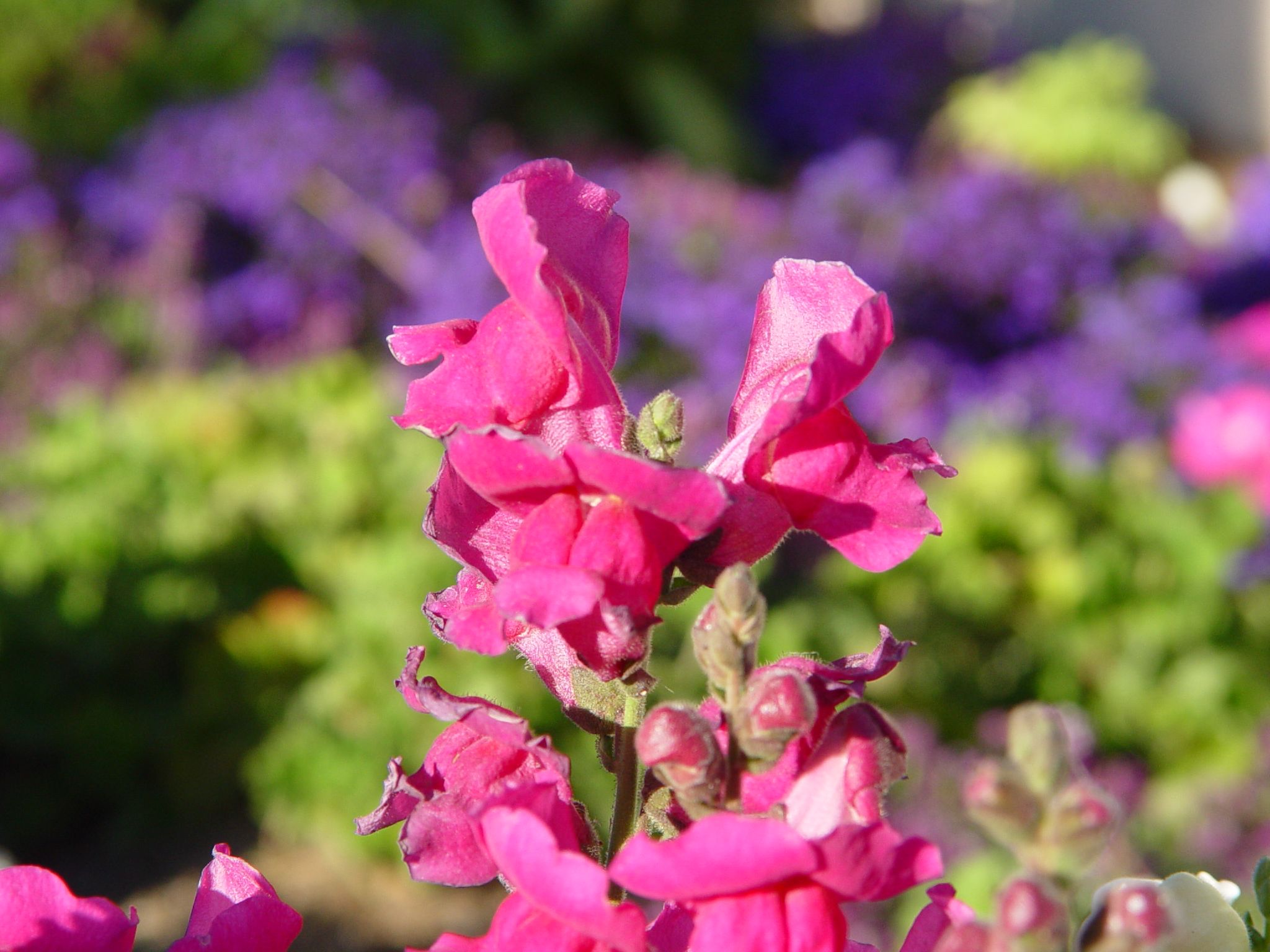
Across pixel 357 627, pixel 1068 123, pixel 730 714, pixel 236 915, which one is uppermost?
pixel 730 714

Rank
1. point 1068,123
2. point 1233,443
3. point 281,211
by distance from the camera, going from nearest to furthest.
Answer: point 1233,443 → point 281,211 → point 1068,123

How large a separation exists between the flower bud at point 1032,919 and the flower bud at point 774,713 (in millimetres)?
115

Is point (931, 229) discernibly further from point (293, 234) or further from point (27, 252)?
point (27, 252)

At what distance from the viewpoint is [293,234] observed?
4.96 metres

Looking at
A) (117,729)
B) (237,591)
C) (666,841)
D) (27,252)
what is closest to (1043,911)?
(666,841)

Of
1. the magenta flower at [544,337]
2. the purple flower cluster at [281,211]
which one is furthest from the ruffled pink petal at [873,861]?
the purple flower cluster at [281,211]

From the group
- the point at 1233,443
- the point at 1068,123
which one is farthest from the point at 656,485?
the point at 1068,123

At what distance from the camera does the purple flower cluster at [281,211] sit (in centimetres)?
491

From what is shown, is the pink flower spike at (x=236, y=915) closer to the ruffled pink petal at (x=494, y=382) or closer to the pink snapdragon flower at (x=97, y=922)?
the pink snapdragon flower at (x=97, y=922)

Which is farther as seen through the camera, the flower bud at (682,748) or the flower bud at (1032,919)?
the flower bud at (682,748)

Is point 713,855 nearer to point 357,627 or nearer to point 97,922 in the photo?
point 97,922

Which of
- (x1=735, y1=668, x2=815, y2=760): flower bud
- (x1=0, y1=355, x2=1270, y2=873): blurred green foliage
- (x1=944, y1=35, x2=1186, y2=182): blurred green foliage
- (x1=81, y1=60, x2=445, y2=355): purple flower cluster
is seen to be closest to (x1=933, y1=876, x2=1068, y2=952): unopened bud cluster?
(x1=735, y1=668, x2=815, y2=760): flower bud

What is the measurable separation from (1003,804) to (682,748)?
0.45 feet

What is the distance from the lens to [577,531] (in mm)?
589
